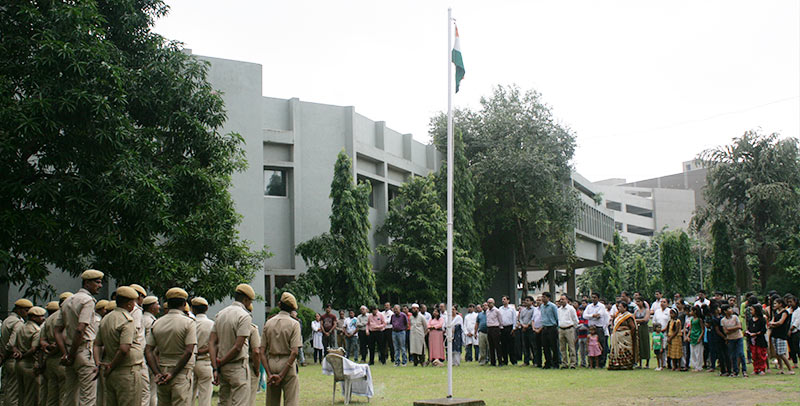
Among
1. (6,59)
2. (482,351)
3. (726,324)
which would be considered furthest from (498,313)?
(6,59)

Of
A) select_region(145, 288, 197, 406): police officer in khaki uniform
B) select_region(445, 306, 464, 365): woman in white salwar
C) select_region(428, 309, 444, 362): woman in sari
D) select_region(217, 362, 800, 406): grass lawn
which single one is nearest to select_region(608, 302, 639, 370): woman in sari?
select_region(217, 362, 800, 406): grass lawn

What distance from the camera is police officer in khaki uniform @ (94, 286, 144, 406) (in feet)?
28.6

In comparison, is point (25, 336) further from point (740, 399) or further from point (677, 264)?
point (677, 264)

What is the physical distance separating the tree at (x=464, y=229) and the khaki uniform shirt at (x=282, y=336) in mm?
25310

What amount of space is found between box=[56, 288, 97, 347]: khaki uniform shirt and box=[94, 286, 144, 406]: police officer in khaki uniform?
0.56 metres

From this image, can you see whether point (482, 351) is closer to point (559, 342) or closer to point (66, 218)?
point (559, 342)

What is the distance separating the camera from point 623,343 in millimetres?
19156

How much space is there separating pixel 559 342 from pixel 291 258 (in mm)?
12955

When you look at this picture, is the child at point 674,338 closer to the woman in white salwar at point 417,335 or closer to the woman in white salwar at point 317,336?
the woman in white salwar at point 417,335

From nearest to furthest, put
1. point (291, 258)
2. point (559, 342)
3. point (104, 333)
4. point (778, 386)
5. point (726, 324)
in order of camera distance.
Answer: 1. point (104, 333)
2. point (778, 386)
3. point (726, 324)
4. point (559, 342)
5. point (291, 258)

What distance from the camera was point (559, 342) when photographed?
2105cm

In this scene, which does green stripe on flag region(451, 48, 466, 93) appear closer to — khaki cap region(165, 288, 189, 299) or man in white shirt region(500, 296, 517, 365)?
khaki cap region(165, 288, 189, 299)

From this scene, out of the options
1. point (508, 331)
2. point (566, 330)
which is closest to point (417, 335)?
point (508, 331)

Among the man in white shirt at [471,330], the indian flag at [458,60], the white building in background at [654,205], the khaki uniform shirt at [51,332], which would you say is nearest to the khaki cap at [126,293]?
the khaki uniform shirt at [51,332]
